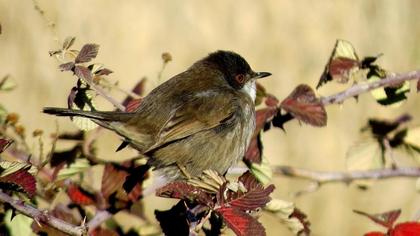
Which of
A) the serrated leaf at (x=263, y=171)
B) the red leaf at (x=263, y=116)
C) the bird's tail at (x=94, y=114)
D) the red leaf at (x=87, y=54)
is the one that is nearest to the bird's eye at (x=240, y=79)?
the bird's tail at (x=94, y=114)

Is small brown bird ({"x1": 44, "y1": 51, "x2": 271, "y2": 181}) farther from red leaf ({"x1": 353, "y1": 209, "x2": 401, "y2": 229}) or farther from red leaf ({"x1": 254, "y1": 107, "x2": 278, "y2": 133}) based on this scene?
red leaf ({"x1": 353, "y1": 209, "x2": 401, "y2": 229})

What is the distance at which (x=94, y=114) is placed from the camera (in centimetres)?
362

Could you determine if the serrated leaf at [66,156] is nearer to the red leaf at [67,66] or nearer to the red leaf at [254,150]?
the red leaf at [67,66]

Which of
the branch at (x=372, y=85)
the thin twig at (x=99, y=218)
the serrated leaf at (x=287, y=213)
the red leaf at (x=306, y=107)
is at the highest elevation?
the branch at (x=372, y=85)

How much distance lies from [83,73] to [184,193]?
797 mm

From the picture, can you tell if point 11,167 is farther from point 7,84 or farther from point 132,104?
point 7,84

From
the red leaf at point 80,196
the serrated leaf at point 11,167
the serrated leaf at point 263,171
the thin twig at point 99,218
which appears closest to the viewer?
the serrated leaf at point 11,167

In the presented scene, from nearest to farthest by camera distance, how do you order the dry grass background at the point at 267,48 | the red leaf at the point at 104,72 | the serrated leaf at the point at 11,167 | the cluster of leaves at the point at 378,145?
1. the serrated leaf at the point at 11,167
2. the red leaf at the point at 104,72
3. the cluster of leaves at the point at 378,145
4. the dry grass background at the point at 267,48

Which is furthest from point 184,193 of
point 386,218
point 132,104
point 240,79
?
point 240,79

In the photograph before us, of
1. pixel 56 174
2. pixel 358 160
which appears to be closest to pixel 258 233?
pixel 56 174

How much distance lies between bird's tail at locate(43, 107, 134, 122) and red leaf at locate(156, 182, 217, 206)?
93cm

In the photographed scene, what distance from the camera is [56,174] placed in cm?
372

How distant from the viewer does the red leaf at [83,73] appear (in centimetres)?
318

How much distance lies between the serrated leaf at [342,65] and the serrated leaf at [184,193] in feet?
4.18
